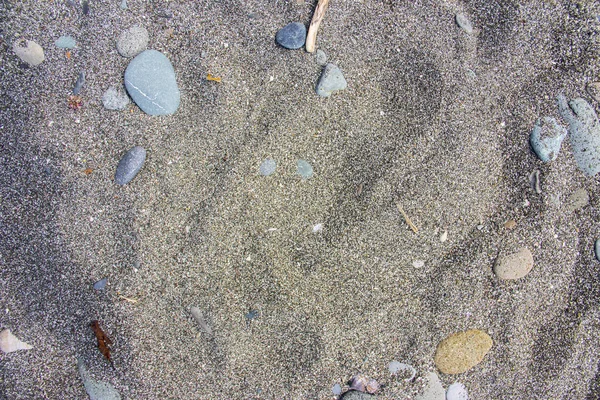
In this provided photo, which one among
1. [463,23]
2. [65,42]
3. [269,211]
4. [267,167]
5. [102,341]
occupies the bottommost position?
[102,341]

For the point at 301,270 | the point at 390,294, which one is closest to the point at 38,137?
the point at 301,270

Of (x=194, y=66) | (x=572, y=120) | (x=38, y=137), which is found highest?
(x=572, y=120)

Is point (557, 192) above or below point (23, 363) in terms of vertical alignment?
above

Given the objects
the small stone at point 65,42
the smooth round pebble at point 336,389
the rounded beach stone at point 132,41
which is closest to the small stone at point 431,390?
the smooth round pebble at point 336,389

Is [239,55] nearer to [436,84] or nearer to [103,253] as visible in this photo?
[436,84]

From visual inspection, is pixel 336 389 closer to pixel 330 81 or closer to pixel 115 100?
pixel 330 81

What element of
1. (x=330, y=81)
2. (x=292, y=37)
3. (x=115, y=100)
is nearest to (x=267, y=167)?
(x=330, y=81)

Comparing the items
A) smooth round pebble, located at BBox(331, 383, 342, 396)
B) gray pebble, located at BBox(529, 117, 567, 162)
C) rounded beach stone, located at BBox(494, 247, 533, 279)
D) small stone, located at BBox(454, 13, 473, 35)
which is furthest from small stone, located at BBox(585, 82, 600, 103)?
smooth round pebble, located at BBox(331, 383, 342, 396)
